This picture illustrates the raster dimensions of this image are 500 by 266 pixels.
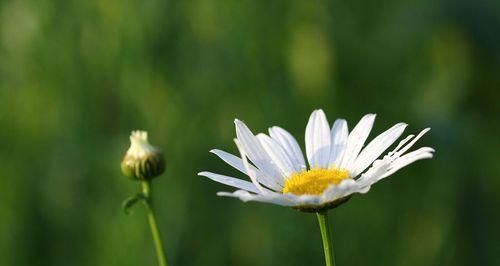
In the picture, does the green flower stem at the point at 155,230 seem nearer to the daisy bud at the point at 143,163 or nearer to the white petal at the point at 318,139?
the daisy bud at the point at 143,163

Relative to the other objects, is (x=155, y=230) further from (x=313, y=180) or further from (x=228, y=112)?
(x=228, y=112)

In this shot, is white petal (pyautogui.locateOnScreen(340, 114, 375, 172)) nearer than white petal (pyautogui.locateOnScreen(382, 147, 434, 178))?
No

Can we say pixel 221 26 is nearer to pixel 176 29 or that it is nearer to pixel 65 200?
pixel 176 29

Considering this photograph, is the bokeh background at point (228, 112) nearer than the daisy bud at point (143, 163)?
No

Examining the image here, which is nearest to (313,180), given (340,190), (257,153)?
(257,153)

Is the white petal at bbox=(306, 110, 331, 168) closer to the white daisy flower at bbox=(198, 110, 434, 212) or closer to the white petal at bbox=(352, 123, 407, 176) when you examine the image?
the white daisy flower at bbox=(198, 110, 434, 212)

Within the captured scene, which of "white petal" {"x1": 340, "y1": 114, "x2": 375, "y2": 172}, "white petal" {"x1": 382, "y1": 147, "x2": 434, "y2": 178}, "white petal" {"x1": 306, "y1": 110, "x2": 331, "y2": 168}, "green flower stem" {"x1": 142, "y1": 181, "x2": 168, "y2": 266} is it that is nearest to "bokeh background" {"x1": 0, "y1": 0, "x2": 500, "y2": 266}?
"white petal" {"x1": 306, "y1": 110, "x2": 331, "y2": 168}

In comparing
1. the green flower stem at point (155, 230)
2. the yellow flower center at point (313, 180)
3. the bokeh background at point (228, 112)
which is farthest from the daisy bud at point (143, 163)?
the bokeh background at point (228, 112)
